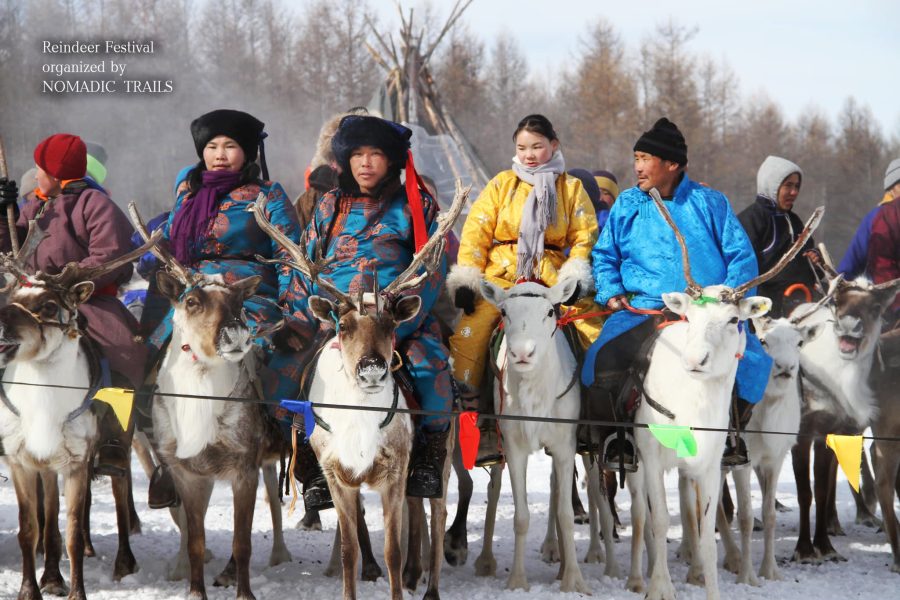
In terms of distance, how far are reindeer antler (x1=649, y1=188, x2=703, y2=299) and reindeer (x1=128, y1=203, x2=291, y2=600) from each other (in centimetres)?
216

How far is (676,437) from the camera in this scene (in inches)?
199

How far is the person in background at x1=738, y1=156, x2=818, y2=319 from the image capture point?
7.55m

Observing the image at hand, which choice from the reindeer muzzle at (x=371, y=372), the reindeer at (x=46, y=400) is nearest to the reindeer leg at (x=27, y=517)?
the reindeer at (x=46, y=400)

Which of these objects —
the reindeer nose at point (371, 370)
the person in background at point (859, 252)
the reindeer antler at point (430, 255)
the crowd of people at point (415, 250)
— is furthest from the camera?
the person in background at point (859, 252)

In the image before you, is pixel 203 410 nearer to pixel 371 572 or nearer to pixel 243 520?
pixel 243 520

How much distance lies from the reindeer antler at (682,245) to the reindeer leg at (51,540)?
3398 millimetres

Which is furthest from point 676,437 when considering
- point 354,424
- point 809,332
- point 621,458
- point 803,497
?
point 803,497

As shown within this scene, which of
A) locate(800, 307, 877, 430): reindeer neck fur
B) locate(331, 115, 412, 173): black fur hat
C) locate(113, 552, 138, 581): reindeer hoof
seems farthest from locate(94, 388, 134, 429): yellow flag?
locate(800, 307, 877, 430): reindeer neck fur

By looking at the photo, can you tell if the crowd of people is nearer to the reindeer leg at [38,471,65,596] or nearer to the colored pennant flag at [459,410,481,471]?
the colored pennant flag at [459,410,481,471]

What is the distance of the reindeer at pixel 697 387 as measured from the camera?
4.95 metres

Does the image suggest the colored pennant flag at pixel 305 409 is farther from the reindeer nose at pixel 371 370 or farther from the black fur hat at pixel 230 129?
the black fur hat at pixel 230 129

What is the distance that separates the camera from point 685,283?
5.58m

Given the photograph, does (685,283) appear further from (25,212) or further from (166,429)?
(25,212)

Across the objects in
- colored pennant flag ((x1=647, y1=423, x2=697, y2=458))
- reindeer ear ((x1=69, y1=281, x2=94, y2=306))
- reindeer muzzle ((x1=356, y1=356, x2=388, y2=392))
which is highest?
reindeer ear ((x1=69, y1=281, x2=94, y2=306))
